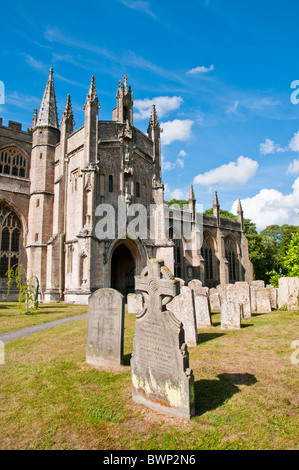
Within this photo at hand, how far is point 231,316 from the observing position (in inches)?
388

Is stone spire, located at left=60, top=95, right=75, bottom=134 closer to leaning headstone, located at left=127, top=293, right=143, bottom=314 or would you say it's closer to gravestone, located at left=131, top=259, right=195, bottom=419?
leaning headstone, located at left=127, top=293, right=143, bottom=314

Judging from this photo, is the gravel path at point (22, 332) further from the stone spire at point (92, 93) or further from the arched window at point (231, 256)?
the arched window at point (231, 256)

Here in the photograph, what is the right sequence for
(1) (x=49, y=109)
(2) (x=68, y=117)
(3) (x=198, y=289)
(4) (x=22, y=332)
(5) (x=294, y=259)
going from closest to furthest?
1. (4) (x=22, y=332)
2. (3) (x=198, y=289)
3. (5) (x=294, y=259)
4. (2) (x=68, y=117)
5. (1) (x=49, y=109)

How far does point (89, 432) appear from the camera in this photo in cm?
364

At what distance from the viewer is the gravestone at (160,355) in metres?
4.09

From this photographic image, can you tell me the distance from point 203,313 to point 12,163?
25193mm

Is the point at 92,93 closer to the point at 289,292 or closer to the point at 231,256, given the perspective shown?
the point at 289,292

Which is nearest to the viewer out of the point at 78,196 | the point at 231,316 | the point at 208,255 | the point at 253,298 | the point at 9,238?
the point at 231,316

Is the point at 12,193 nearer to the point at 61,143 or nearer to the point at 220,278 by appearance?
the point at 61,143

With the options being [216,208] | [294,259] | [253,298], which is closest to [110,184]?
[253,298]

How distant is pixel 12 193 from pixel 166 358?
25.4 metres

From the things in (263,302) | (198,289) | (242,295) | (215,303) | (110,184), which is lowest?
(215,303)

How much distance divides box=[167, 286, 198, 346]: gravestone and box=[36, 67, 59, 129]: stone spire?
2409 centimetres

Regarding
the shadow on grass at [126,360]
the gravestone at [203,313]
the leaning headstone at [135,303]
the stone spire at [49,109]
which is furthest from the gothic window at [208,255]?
the shadow on grass at [126,360]
